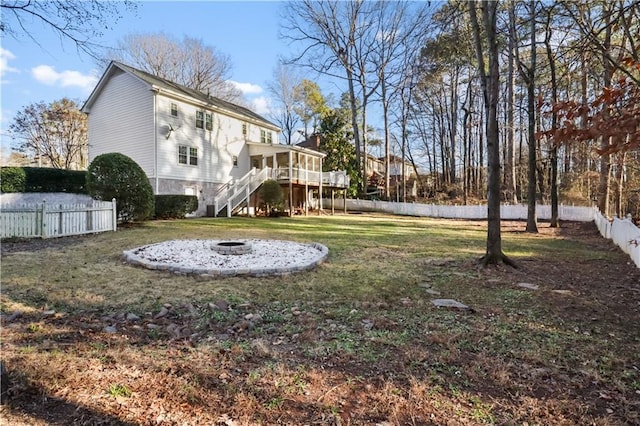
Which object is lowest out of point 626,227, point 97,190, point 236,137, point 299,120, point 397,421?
point 397,421

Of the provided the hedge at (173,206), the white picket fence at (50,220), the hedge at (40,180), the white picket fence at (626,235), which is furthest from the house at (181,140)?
the white picket fence at (626,235)

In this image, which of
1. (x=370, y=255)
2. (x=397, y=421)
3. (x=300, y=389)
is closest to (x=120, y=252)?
(x=370, y=255)

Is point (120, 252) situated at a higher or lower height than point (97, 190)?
lower

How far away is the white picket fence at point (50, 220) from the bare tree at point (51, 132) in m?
16.9

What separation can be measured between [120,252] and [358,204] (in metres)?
25.8

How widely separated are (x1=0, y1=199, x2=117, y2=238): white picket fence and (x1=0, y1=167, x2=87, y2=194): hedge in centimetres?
598

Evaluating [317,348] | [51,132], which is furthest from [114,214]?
[51,132]

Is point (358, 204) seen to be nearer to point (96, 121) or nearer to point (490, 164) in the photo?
point (96, 121)

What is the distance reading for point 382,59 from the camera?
29891 millimetres

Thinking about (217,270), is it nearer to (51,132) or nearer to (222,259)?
(222,259)

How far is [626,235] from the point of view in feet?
28.3

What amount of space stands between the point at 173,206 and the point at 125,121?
6.13 m

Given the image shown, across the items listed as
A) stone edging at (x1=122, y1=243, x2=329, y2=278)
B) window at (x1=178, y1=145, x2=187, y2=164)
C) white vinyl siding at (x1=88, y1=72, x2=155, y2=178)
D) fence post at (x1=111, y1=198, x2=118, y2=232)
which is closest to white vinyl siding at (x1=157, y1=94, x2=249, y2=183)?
window at (x1=178, y1=145, x2=187, y2=164)

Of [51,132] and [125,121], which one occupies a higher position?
[51,132]
